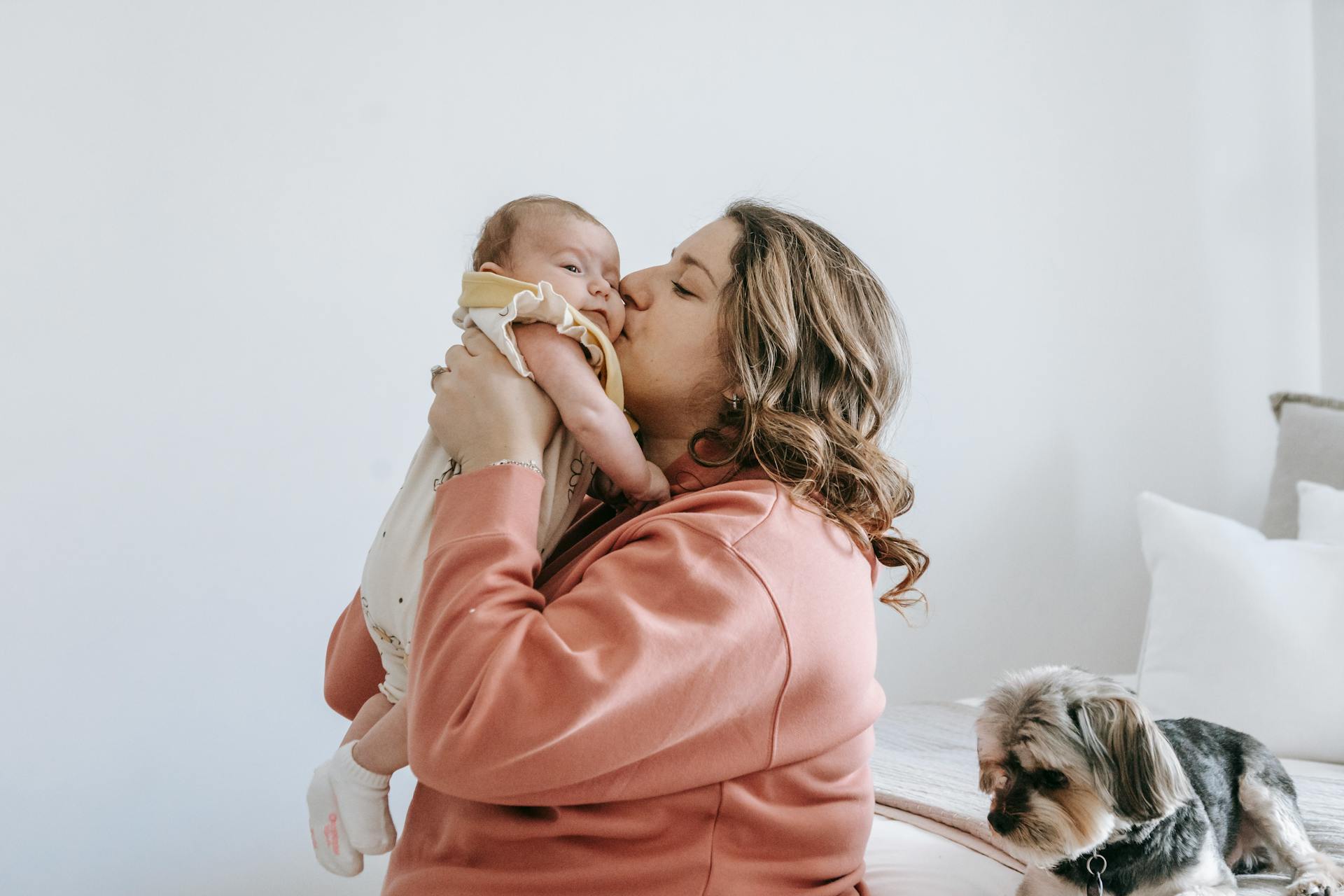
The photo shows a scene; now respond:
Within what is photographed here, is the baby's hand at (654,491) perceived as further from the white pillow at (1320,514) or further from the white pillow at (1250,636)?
the white pillow at (1320,514)

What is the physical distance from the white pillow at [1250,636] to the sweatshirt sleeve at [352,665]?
4.55 ft

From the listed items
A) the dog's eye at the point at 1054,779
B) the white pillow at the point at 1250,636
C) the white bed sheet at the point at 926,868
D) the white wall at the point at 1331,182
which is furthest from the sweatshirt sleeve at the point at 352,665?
the white wall at the point at 1331,182

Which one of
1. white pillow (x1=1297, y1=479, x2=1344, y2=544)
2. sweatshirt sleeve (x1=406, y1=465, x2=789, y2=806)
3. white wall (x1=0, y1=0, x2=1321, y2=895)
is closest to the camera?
sweatshirt sleeve (x1=406, y1=465, x2=789, y2=806)

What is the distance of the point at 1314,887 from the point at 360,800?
1043 mm

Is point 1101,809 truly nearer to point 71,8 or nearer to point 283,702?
point 283,702

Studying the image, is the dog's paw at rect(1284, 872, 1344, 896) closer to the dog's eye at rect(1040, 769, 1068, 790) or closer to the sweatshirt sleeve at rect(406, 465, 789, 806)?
the dog's eye at rect(1040, 769, 1068, 790)

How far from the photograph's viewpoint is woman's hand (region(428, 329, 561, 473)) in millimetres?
1002

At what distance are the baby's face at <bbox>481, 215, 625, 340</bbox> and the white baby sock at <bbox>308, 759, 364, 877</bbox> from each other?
1.92ft

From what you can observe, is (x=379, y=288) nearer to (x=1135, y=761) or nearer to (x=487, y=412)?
(x=487, y=412)

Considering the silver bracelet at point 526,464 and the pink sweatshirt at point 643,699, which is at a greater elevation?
the silver bracelet at point 526,464

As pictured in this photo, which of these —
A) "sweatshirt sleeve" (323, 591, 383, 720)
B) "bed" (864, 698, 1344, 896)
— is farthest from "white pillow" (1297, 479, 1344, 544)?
"sweatshirt sleeve" (323, 591, 383, 720)

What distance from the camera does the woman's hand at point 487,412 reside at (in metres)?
1.00

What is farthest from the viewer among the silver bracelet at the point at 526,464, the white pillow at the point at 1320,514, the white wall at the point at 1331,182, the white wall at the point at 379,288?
the white wall at the point at 1331,182

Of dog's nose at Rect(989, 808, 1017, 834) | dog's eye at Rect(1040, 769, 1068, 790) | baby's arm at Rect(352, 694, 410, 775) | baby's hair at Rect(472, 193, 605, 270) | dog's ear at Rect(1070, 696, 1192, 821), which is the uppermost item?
baby's hair at Rect(472, 193, 605, 270)
